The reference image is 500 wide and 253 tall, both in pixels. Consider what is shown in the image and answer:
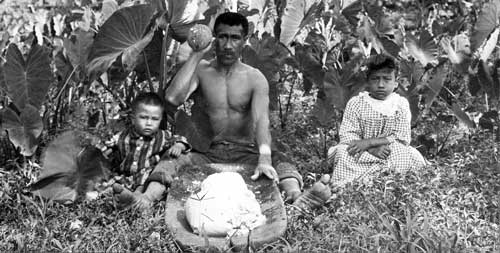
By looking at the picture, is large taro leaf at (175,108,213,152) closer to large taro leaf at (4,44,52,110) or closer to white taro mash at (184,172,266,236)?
white taro mash at (184,172,266,236)

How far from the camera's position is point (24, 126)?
17.2ft

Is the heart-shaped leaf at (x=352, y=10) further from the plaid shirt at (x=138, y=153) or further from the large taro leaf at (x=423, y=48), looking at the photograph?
the plaid shirt at (x=138, y=153)

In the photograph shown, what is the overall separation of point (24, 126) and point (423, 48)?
2.64 meters

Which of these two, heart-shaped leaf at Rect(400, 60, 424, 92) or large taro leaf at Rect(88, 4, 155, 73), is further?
heart-shaped leaf at Rect(400, 60, 424, 92)

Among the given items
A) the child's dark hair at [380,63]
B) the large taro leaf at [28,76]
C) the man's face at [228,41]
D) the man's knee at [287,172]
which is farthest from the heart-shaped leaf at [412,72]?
the large taro leaf at [28,76]

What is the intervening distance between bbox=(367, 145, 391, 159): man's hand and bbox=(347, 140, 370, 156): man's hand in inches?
1.7

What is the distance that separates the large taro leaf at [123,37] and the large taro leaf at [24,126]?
45 centimetres

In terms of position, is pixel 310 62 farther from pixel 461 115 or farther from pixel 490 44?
pixel 490 44

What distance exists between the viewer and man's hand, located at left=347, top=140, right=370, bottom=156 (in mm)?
5242

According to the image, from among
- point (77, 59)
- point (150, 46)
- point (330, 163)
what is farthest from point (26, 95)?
point (330, 163)

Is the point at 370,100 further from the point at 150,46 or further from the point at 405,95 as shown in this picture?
the point at 150,46

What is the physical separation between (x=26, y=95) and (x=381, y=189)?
6.98 ft

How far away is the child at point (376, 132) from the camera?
524 centimetres

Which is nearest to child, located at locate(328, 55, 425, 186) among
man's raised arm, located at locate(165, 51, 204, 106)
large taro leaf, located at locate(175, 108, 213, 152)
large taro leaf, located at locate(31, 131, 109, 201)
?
large taro leaf, located at locate(175, 108, 213, 152)
